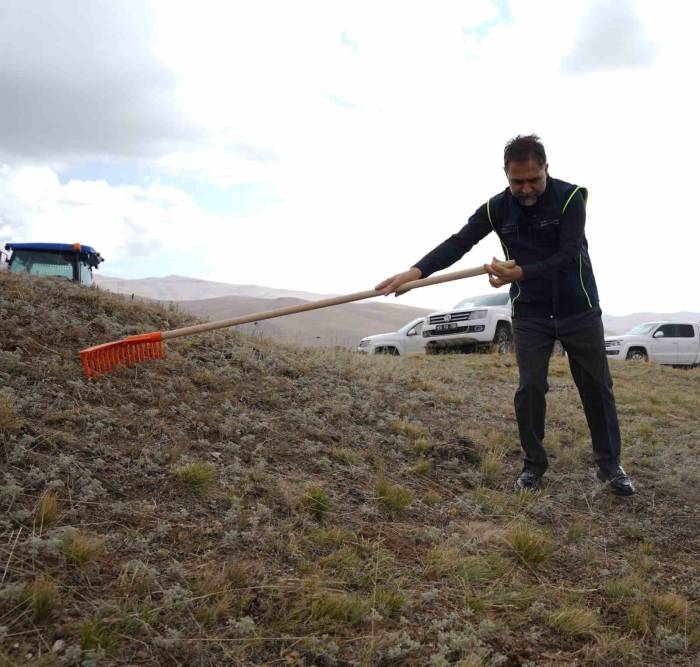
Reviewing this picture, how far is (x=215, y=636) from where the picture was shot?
2246mm

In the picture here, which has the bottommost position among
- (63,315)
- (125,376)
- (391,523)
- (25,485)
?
(391,523)

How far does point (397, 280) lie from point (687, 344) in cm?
1630

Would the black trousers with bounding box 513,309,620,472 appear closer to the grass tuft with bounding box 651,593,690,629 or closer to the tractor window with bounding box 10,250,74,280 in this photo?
the grass tuft with bounding box 651,593,690,629

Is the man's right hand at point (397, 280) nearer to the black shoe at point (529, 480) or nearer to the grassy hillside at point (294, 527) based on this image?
the grassy hillside at point (294, 527)

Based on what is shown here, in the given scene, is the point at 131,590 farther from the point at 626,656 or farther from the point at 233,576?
the point at 626,656

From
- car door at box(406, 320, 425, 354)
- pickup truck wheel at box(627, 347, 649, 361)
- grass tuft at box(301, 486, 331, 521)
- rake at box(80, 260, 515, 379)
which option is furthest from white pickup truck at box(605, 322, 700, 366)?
grass tuft at box(301, 486, 331, 521)

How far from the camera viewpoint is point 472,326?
12.8 metres

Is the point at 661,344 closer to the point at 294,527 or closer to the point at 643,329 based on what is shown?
the point at 643,329

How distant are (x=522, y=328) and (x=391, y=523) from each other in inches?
64.4

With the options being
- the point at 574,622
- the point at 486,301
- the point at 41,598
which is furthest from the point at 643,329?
the point at 41,598

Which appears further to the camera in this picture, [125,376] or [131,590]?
[125,376]

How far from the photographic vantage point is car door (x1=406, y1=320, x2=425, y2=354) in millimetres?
14335

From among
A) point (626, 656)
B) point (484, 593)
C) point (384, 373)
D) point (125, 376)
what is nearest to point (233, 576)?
point (484, 593)

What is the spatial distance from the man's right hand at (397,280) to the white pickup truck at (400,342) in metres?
9.83
